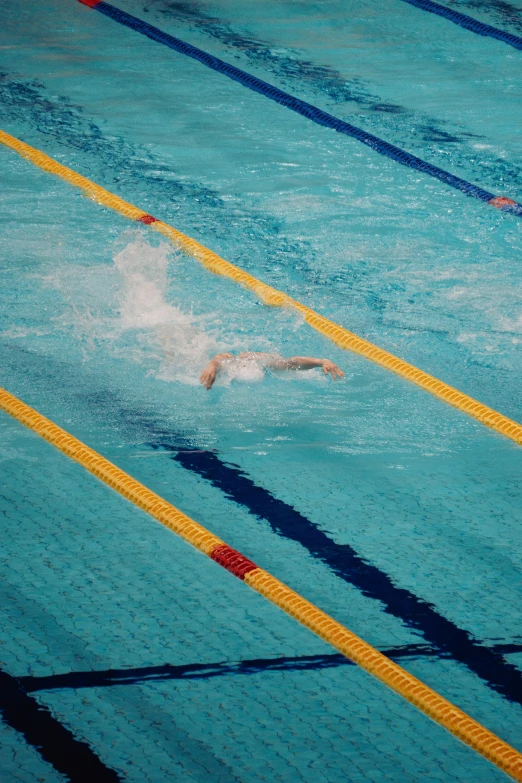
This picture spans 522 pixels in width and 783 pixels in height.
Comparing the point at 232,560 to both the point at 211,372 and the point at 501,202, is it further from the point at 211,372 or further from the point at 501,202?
the point at 501,202

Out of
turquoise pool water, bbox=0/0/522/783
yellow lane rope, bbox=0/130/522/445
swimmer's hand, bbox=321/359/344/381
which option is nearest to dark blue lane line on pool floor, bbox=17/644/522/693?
turquoise pool water, bbox=0/0/522/783

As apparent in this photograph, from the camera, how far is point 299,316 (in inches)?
203

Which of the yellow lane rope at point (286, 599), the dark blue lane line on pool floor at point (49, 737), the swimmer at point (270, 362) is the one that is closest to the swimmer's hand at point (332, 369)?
the swimmer at point (270, 362)

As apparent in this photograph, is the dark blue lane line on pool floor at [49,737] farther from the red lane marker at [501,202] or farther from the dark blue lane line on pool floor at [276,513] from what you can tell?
the red lane marker at [501,202]

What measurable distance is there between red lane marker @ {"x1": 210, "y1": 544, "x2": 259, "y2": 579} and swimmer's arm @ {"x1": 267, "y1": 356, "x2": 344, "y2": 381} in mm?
1205

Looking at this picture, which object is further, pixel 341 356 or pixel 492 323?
pixel 492 323

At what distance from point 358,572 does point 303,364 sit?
52.6 inches

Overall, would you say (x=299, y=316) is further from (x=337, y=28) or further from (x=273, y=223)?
(x=337, y=28)

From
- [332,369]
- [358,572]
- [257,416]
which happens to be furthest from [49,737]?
[332,369]

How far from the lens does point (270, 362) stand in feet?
15.2

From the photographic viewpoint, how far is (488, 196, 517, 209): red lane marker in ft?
20.6

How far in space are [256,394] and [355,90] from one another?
13.3 ft

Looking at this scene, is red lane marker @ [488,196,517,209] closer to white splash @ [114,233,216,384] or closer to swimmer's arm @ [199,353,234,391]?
white splash @ [114,233,216,384]

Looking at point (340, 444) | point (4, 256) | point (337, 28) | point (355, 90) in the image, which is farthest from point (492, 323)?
point (337, 28)
